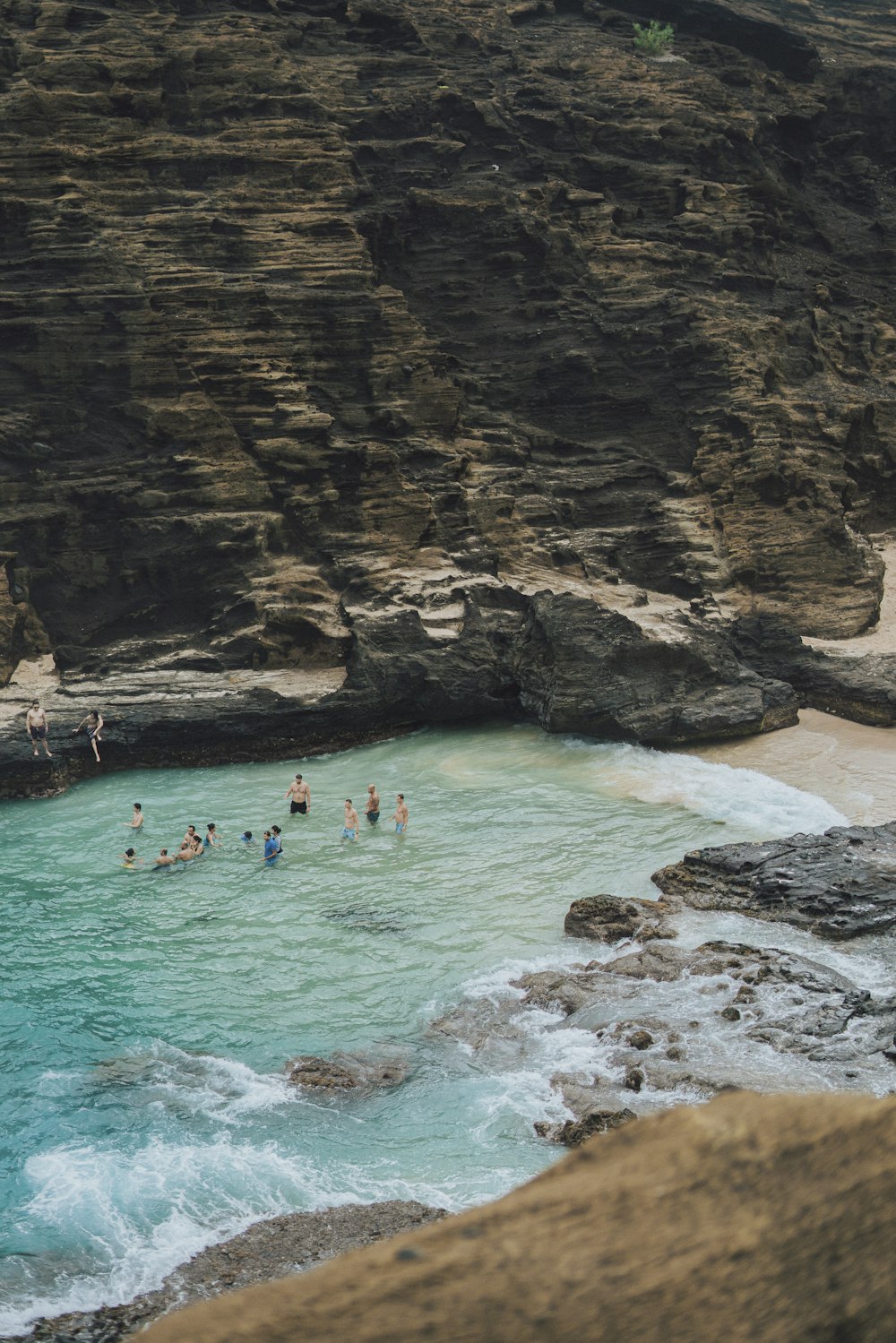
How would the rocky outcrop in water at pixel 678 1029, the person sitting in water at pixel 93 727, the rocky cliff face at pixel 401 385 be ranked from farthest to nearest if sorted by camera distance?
the rocky cliff face at pixel 401 385 < the person sitting in water at pixel 93 727 < the rocky outcrop in water at pixel 678 1029

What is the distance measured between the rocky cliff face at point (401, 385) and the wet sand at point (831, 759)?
2.08ft

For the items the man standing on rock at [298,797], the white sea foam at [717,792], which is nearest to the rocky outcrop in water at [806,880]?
the white sea foam at [717,792]

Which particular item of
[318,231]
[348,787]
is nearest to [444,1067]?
[348,787]

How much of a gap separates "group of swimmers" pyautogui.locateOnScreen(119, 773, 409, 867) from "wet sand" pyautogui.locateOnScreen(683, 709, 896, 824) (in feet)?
22.6

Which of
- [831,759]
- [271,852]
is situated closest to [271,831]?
[271,852]

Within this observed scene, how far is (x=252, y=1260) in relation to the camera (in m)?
9.20

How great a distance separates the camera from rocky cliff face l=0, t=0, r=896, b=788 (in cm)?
2581

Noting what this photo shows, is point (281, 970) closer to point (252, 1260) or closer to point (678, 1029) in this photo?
point (678, 1029)

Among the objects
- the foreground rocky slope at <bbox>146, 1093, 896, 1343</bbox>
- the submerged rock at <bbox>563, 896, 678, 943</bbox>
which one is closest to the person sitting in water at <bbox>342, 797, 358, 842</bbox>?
the submerged rock at <bbox>563, 896, 678, 943</bbox>

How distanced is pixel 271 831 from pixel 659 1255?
1808 centimetres

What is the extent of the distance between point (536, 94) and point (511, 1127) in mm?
32422

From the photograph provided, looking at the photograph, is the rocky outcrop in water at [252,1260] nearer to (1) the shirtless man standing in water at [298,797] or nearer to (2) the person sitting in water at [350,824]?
(2) the person sitting in water at [350,824]

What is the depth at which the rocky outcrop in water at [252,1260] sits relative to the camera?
28.1ft

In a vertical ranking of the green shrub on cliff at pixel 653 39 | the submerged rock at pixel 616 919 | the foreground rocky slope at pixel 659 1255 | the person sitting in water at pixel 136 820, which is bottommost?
the person sitting in water at pixel 136 820
